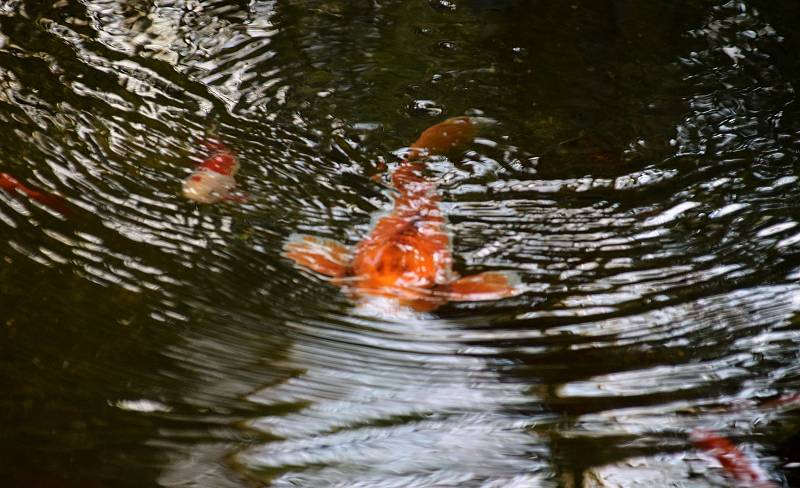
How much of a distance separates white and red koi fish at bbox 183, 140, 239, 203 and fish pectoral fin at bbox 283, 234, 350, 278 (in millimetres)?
334

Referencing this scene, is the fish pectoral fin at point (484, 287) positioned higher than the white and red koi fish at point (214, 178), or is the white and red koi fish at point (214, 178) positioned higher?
the white and red koi fish at point (214, 178)

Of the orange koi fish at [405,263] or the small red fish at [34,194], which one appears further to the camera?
the small red fish at [34,194]

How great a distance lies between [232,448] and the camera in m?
1.88

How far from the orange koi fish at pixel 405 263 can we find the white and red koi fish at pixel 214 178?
355mm

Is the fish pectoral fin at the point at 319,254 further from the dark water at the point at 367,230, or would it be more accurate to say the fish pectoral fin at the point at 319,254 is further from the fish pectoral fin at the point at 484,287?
the fish pectoral fin at the point at 484,287

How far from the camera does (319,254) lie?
8.25 ft

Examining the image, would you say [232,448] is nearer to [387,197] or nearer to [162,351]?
[162,351]

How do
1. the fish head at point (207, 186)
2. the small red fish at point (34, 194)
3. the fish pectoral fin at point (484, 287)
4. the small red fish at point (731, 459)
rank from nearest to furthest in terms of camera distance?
the small red fish at point (731, 459) < the fish pectoral fin at point (484, 287) < the small red fish at point (34, 194) < the fish head at point (207, 186)

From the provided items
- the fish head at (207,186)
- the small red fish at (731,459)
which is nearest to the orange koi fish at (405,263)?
the fish head at (207,186)

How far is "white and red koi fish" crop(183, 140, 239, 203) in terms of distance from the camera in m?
2.74

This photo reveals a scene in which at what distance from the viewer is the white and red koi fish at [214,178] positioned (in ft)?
8.98

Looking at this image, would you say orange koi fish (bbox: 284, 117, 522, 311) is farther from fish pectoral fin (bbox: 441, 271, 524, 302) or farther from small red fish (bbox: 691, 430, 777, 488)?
small red fish (bbox: 691, 430, 777, 488)

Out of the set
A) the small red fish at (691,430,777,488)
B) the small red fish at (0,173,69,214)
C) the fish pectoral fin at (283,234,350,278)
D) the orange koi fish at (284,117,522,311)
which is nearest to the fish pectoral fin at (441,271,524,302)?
the orange koi fish at (284,117,522,311)

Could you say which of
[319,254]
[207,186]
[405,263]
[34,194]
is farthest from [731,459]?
[34,194]
